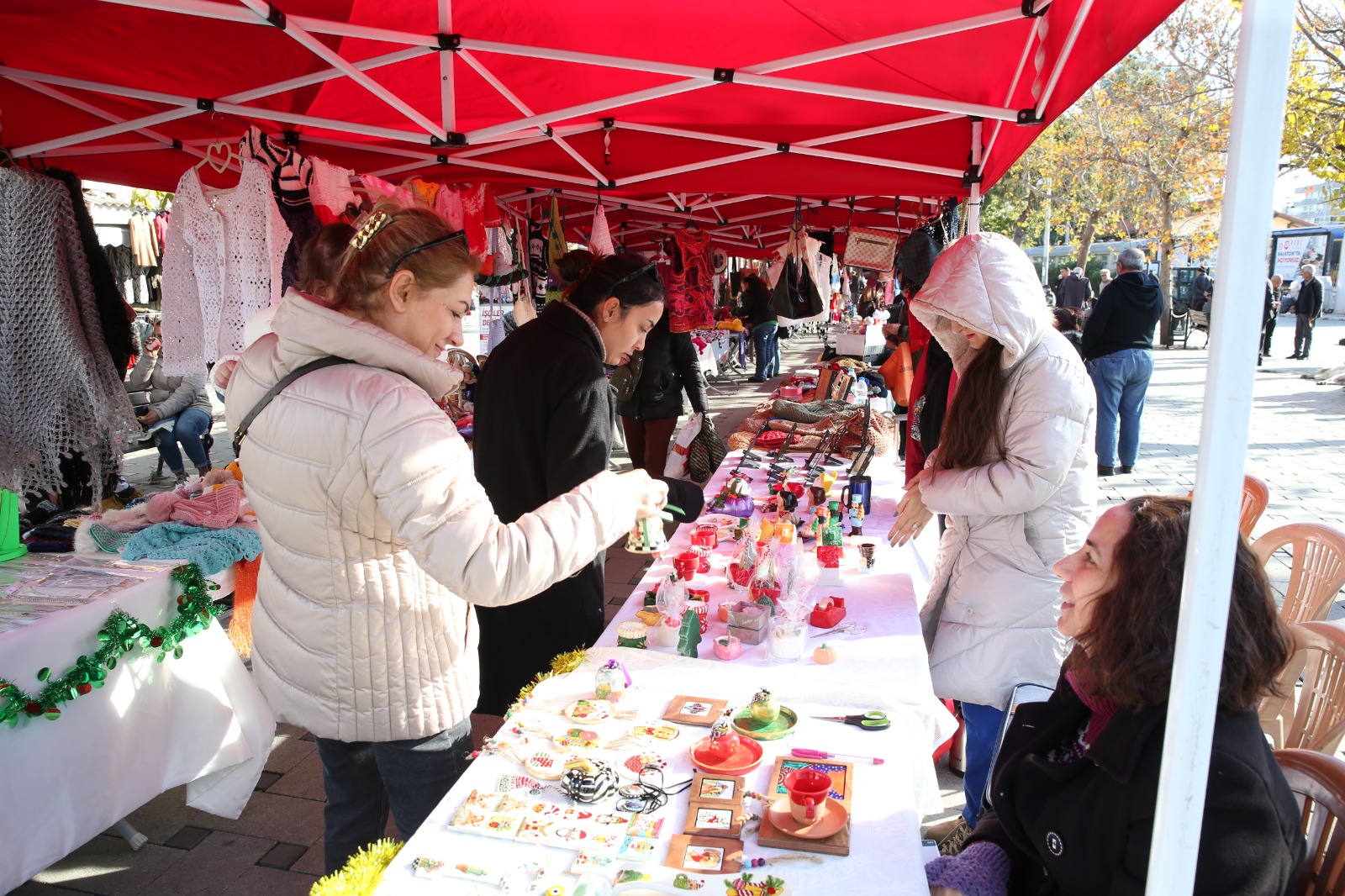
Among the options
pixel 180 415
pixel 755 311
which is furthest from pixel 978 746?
pixel 755 311

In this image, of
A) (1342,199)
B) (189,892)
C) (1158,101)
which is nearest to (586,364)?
(189,892)

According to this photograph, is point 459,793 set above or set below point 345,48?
below

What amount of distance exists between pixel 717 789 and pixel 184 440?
6.80m

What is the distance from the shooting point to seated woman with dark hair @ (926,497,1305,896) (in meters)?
1.19

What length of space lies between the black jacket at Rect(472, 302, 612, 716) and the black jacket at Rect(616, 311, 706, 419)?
2870mm

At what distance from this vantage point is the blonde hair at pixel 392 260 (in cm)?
146

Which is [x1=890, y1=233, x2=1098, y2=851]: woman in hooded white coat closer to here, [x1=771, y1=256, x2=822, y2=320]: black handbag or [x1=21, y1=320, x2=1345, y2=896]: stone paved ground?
[x1=21, y1=320, x2=1345, y2=896]: stone paved ground

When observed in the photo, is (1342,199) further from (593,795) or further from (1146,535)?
(593,795)

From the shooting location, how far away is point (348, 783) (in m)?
1.71

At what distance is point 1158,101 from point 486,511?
19.7 metres

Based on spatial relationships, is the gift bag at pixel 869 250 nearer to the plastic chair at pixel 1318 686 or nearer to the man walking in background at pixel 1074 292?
the plastic chair at pixel 1318 686

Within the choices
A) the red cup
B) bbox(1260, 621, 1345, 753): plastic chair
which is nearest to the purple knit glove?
bbox(1260, 621, 1345, 753): plastic chair

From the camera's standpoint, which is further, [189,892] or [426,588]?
[189,892]

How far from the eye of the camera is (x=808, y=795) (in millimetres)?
1321
